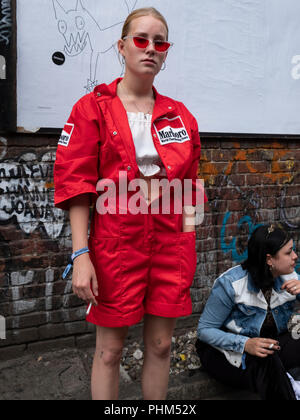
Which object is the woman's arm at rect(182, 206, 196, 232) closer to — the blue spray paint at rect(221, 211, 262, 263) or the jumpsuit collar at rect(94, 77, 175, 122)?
the jumpsuit collar at rect(94, 77, 175, 122)

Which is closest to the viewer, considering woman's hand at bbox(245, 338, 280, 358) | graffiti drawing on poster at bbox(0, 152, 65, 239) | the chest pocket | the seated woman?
woman's hand at bbox(245, 338, 280, 358)

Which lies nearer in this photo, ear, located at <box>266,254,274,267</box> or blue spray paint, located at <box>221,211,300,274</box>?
ear, located at <box>266,254,274,267</box>

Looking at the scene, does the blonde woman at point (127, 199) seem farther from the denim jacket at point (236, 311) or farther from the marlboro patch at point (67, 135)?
the denim jacket at point (236, 311)

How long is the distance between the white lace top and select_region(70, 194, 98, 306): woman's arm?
282 mm

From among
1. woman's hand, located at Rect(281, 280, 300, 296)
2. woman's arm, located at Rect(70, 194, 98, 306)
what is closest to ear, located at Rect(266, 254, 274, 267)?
woman's hand, located at Rect(281, 280, 300, 296)

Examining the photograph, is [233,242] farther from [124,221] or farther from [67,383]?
[124,221]

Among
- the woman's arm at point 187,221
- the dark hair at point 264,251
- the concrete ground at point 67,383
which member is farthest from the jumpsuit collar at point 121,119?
the concrete ground at point 67,383

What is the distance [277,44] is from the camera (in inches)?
145

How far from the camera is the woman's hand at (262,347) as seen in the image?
240cm

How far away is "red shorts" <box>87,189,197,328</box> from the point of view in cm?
172

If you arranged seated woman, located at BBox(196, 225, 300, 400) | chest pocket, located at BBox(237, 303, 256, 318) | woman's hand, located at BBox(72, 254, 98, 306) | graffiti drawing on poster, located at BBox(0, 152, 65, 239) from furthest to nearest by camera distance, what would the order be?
graffiti drawing on poster, located at BBox(0, 152, 65, 239)
chest pocket, located at BBox(237, 303, 256, 318)
seated woman, located at BBox(196, 225, 300, 400)
woman's hand, located at BBox(72, 254, 98, 306)

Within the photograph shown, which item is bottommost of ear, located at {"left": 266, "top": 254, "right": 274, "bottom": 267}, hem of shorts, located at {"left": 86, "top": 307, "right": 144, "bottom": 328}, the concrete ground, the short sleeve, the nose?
the concrete ground

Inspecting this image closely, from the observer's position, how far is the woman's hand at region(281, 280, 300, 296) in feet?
8.24

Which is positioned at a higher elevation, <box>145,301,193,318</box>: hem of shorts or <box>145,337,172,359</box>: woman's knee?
<box>145,301,193,318</box>: hem of shorts
